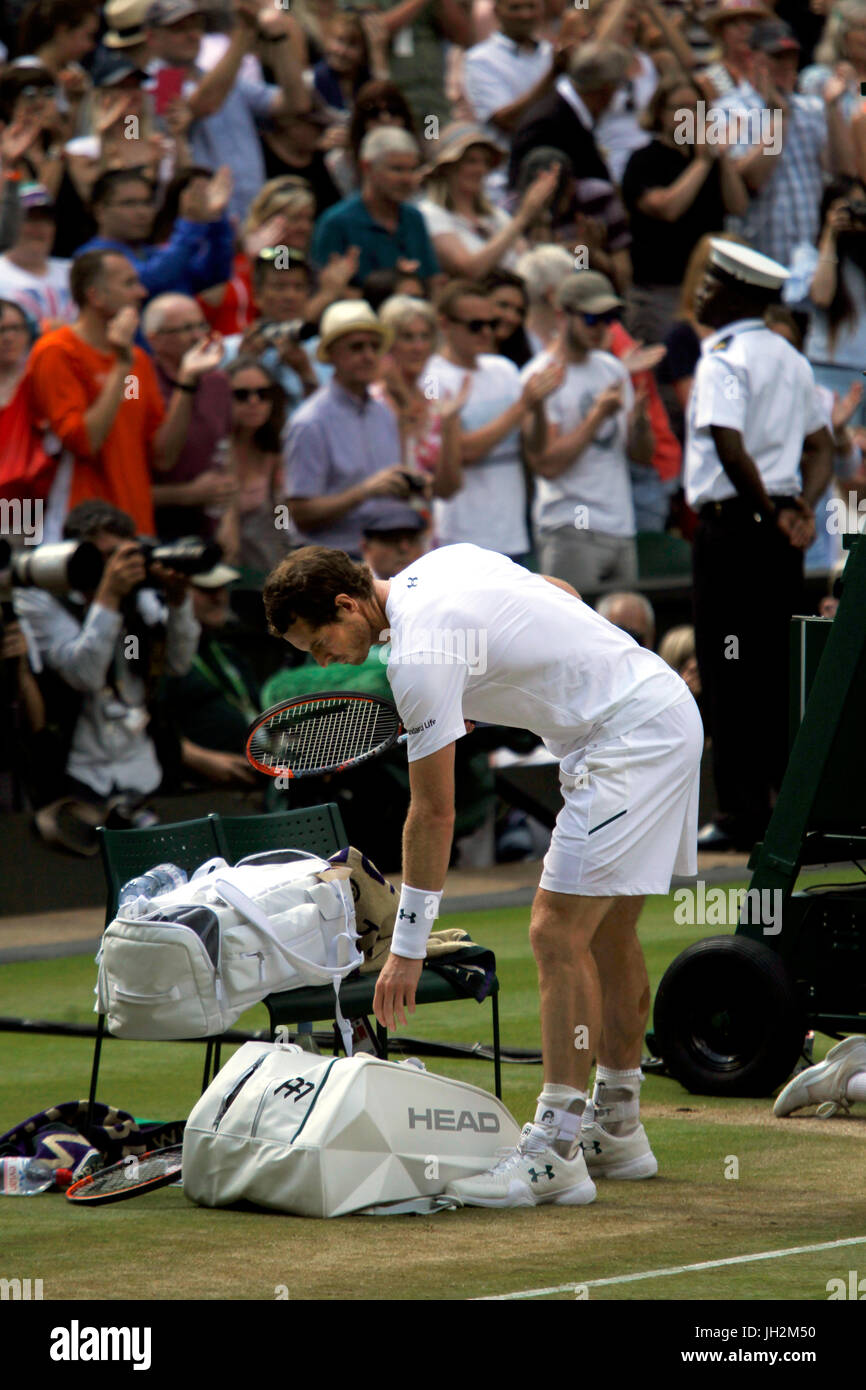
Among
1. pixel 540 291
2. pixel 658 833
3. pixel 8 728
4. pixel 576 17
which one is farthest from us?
pixel 576 17

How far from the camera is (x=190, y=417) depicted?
36.3 feet

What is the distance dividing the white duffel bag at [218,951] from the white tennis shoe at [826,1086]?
1494 millimetres

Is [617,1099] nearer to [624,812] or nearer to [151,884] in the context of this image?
[624,812]

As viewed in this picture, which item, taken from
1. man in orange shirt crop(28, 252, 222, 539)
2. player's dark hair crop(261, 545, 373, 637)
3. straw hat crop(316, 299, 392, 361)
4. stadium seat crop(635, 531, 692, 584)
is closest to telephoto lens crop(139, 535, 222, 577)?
man in orange shirt crop(28, 252, 222, 539)

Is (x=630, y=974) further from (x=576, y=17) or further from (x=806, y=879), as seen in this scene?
(x=576, y=17)

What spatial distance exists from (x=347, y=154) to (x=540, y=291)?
56.5 inches

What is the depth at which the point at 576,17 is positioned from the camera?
15.0 m

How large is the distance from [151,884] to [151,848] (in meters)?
0.32

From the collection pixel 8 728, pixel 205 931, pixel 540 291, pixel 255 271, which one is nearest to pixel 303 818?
pixel 205 931

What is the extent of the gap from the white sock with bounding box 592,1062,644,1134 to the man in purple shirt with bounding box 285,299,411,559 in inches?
218

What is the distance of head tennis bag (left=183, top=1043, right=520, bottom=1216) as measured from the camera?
17.6ft

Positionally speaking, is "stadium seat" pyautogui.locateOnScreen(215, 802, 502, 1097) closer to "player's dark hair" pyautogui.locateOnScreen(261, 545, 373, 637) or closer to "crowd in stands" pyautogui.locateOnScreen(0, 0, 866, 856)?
"player's dark hair" pyautogui.locateOnScreen(261, 545, 373, 637)

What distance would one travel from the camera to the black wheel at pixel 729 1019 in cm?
671
